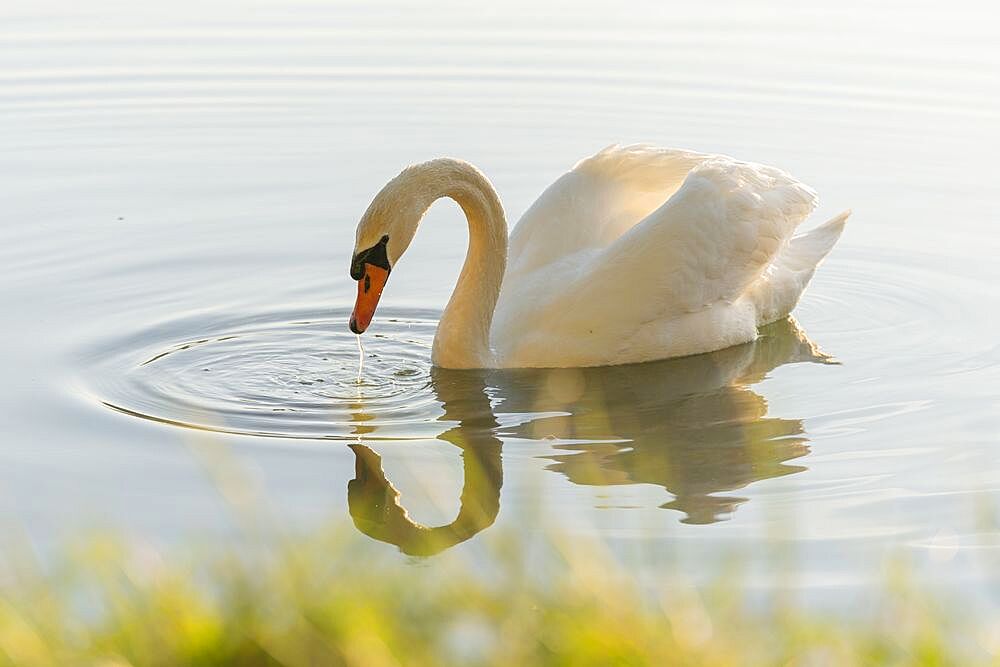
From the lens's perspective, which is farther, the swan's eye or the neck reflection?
the swan's eye

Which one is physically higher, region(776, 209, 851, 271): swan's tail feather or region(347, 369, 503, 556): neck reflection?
region(776, 209, 851, 271): swan's tail feather

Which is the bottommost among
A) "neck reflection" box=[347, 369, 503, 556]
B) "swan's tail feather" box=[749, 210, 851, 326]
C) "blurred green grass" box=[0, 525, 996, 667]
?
"neck reflection" box=[347, 369, 503, 556]

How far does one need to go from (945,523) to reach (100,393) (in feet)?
13.0

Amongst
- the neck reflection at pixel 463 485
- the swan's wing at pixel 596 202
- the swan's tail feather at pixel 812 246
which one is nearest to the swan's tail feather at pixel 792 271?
the swan's tail feather at pixel 812 246

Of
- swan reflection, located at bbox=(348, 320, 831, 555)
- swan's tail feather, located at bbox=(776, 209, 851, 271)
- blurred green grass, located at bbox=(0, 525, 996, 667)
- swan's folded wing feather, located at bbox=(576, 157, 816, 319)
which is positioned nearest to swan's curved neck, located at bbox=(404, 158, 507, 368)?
swan reflection, located at bbox=(348, 320, 831, 555)

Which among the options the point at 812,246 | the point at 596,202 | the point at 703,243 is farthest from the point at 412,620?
the point at 812,246

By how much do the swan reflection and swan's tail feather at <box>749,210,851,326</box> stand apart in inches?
11.3

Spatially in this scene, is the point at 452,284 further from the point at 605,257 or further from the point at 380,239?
the point at 380,239

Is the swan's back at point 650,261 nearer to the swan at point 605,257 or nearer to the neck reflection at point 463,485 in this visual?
the swan at point 605,257

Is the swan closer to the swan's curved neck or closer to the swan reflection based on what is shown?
the swan's curved neck

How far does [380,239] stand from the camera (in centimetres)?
795

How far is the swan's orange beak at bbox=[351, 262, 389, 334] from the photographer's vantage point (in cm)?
798

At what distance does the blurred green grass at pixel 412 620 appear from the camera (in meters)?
3.22

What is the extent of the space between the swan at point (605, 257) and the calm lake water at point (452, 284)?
0.21m
